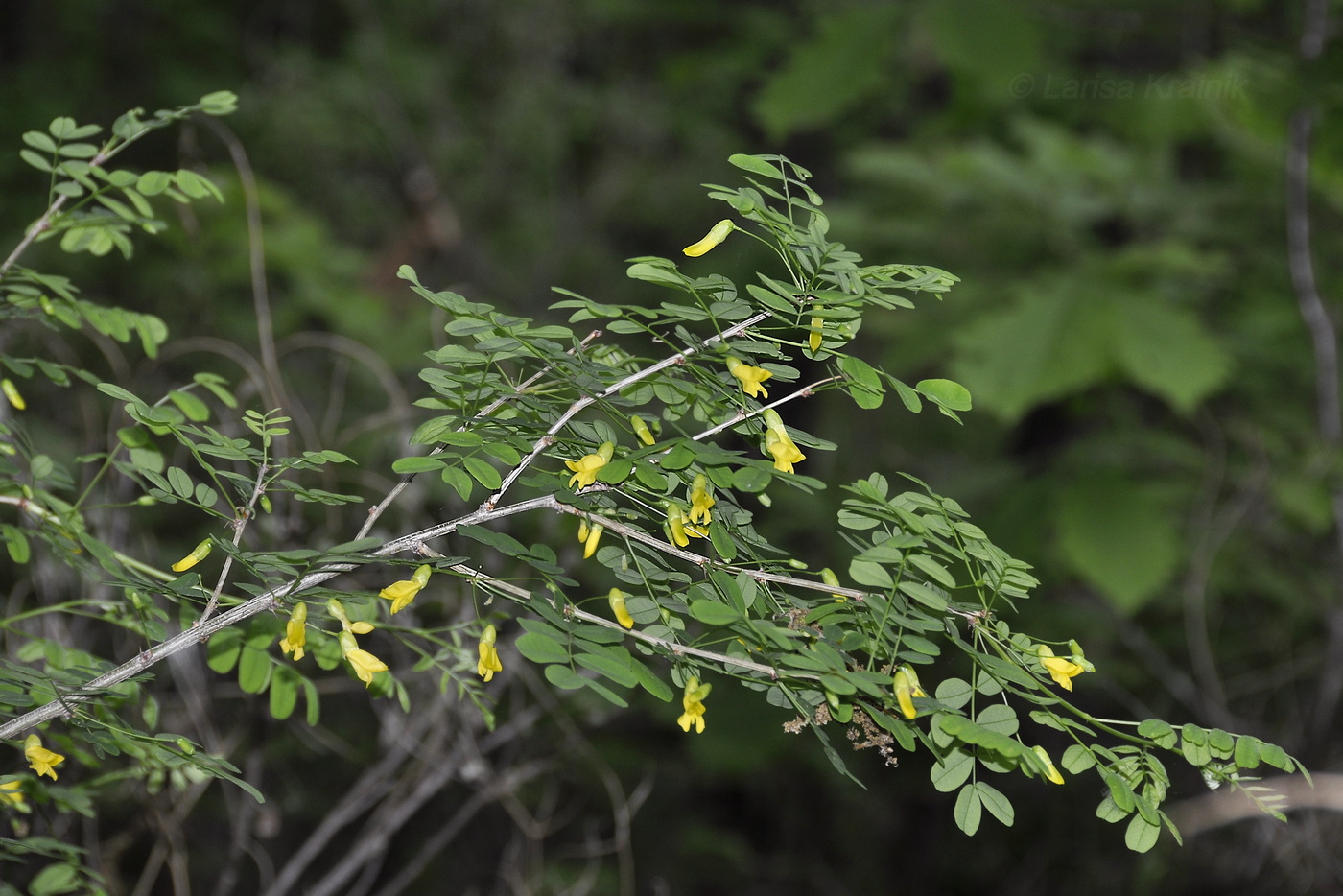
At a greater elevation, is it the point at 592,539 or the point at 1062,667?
the point at 592,539

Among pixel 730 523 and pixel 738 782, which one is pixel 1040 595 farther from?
pixel 730 523

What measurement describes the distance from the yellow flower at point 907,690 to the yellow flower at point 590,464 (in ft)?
0.79

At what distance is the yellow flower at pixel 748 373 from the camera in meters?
0.66

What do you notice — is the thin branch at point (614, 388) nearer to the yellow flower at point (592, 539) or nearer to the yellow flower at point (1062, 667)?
the yellow flower at point (592, 539)

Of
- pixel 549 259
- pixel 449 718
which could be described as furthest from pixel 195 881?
pixel 549 259

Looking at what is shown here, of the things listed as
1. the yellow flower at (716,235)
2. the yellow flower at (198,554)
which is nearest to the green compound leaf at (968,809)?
the yellow flower at (716,235)

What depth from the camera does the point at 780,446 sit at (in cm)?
69

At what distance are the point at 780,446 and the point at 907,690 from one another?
0.18m

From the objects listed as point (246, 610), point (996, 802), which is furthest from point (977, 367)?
point (246, 610)

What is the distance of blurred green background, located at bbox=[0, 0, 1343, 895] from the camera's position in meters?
2.30

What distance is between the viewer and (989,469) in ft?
9.81

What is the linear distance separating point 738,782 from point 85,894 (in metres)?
3.16

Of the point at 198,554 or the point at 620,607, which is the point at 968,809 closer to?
the point at 620,607

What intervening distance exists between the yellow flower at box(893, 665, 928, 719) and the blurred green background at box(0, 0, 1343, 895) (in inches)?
32.7
